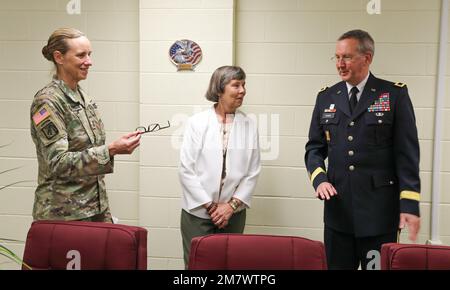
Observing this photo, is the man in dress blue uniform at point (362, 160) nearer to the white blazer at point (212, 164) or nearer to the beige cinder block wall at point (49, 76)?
the white blazer at point (212, 164)

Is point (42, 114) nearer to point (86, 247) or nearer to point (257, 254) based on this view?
point (86, 247)

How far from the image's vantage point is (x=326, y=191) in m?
2.33

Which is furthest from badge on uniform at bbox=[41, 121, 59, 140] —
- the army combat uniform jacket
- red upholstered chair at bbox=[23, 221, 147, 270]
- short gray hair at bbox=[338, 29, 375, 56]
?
short gray hair at bbox=[338, 29, 375, 56]

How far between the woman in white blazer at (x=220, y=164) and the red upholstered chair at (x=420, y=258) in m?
1.32

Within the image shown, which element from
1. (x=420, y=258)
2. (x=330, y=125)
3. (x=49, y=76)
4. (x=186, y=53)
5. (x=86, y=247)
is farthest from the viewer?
(x=49, y=76)

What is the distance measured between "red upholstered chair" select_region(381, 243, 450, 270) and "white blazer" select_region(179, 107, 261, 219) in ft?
4.33

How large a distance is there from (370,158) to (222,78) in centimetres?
98

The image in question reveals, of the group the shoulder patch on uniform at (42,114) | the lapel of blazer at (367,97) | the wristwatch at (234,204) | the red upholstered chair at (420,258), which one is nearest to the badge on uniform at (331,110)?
the lapel of blazer at (367,97)

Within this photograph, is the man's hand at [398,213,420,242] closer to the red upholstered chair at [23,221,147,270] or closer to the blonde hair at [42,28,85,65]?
the red upholstered chair at [23,221,147,270]

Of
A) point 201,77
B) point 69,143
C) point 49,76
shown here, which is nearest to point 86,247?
point 69,143

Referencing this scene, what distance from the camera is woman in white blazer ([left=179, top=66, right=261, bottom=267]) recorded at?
2.79 metres
